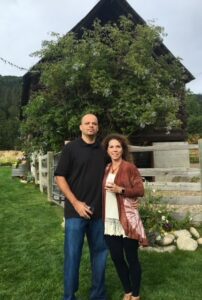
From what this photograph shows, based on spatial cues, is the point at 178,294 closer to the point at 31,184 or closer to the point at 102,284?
the point at 102,284

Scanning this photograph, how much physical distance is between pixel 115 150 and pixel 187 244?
2.85 metres

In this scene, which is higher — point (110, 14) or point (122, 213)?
point (110, 14)

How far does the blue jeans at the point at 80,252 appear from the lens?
424 centimetres

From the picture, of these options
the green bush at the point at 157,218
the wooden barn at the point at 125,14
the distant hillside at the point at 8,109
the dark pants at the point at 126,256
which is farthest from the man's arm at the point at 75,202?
the distant hillside at the point at 8,109

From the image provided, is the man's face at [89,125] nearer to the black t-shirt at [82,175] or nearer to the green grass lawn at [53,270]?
the black t-shirt at [82,175]

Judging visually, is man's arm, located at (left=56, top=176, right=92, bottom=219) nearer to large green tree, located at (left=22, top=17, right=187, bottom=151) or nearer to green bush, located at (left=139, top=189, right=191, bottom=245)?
green bush, located at (left=139, top=189, right=191, bottom=245)

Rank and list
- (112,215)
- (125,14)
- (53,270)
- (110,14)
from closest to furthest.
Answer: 1. (112,215)
2. (53,270)
3. (125,14)
4. (110,14)

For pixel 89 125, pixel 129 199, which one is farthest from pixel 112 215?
pixel 89 125

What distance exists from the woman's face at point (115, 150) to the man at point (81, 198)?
0.13m

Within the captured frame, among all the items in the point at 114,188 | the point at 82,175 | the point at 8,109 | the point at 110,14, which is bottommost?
the point at 114,188

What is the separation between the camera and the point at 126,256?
427cm

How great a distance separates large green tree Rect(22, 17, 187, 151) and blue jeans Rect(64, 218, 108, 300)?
319 inches

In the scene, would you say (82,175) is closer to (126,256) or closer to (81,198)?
(81,198)

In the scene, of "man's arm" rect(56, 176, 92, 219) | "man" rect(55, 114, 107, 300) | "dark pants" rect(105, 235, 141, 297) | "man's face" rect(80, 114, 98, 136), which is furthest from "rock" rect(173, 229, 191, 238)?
"man's face" rect(80, 114, 98, 136)
